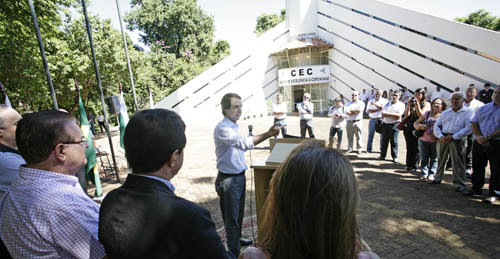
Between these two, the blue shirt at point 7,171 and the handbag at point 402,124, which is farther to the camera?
the handbag at point 402,124

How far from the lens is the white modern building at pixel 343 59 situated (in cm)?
1230

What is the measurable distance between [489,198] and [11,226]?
6206mm

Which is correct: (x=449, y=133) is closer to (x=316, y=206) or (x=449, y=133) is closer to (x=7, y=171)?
(x=316, y=206)

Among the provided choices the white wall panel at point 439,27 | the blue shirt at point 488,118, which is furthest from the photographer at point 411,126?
the white wall panel at point 439,27

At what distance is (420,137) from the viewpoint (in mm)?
5523

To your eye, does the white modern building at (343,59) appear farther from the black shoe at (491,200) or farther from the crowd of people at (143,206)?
the crowd of people at (143,206)

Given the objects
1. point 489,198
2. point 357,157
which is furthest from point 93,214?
point 357,157

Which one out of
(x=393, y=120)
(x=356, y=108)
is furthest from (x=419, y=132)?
(x=356, y=108)

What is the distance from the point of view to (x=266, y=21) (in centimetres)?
4416

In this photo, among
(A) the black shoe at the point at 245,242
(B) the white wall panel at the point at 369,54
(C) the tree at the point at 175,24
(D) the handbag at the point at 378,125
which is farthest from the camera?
(C) the tree at the point at 175,24

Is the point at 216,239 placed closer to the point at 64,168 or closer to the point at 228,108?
the point at 64,168

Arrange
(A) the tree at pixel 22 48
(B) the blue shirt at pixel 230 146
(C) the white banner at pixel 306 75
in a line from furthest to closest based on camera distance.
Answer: (C) the white banner at pixel 306 75 < (A) the tree at pixel 22 48 < (B) the blue shirt at pixel 230 146

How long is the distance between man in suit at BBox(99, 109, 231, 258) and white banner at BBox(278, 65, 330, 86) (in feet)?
75.0

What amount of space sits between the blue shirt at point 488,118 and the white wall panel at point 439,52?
9.63 meters
